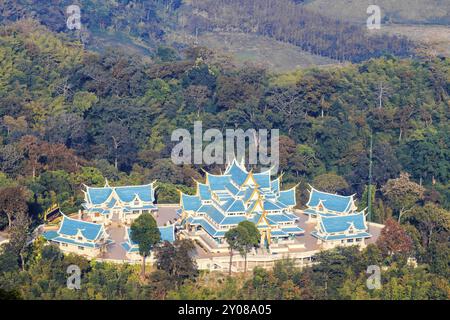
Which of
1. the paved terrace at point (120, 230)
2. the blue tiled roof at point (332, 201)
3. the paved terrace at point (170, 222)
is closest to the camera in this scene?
the paved terrace at point (120, 230)

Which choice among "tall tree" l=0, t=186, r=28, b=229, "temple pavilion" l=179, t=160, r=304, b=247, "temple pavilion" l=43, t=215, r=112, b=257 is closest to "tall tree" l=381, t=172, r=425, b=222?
"temple pavilion" l=179, t=160, r=304, b=247

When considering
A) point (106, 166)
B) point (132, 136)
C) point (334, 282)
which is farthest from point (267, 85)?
point (334, 282)

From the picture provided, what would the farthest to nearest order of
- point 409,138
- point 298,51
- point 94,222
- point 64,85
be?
point 298,51
point 64,85
point 409,138
point 94,222

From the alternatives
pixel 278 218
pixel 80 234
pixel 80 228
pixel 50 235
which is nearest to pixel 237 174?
pixel 278 218

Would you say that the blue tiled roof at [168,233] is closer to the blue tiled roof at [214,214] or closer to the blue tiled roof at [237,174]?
the blue tiled roof at [214,214]

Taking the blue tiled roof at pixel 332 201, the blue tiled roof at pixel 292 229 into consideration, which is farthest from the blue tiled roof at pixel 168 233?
the blue tiled roof at pixel 332 201

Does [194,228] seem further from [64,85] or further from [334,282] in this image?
[64,85]
